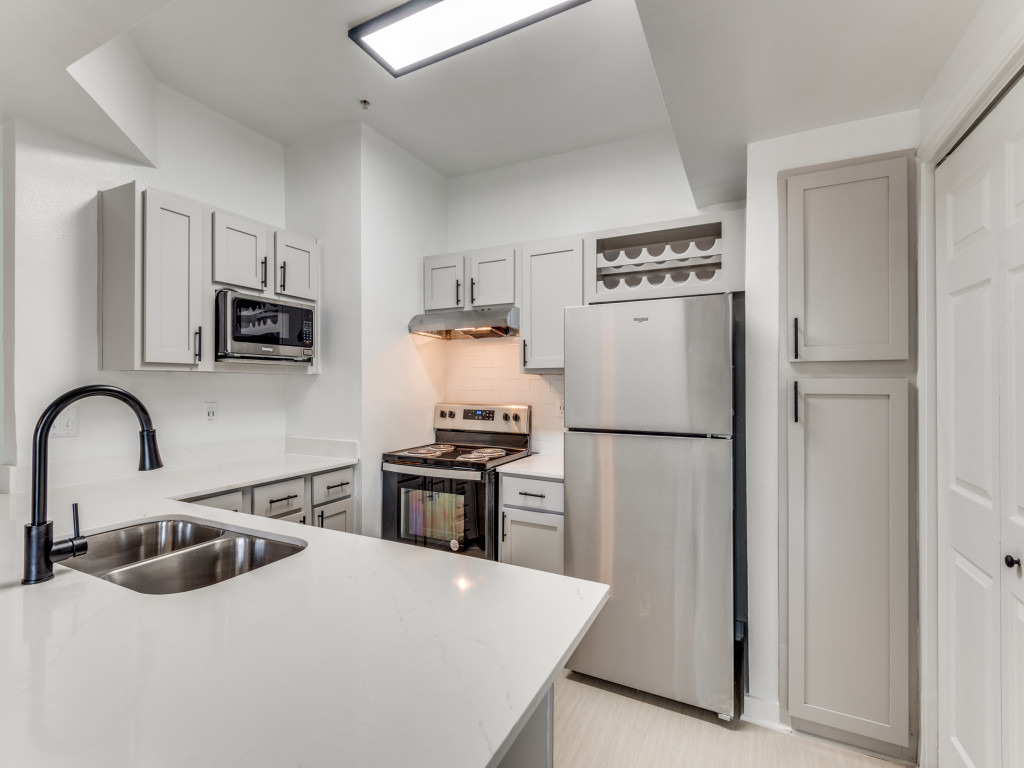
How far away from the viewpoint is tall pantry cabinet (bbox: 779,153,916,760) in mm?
1785

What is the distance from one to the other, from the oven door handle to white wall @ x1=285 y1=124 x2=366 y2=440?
0.92 feet

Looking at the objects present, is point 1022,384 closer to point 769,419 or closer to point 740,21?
point 769,419

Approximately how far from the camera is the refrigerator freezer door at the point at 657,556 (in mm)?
1979

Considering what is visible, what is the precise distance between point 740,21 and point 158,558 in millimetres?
2162

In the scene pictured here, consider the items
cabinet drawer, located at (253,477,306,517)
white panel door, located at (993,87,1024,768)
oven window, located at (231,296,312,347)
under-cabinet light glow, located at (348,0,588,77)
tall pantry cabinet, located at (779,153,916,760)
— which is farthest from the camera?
oven window, located at (231,296,312,347)

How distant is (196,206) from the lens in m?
2.36

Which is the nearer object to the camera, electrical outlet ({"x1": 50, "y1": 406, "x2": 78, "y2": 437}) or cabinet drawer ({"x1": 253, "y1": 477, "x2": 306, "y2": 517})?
electrical outlet ({"x1": 50, "y1": 406, "x2": 78, "y2": 437})

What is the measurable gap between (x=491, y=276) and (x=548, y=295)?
415 mm

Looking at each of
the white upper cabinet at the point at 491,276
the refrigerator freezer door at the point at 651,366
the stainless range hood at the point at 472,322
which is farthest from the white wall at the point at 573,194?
the refrigerator freezer door at the point at 651,366

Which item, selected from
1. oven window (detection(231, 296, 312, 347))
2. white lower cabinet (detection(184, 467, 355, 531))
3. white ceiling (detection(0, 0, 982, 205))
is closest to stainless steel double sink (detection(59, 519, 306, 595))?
white lower cabinet (detection(184, 467, 355, 531))

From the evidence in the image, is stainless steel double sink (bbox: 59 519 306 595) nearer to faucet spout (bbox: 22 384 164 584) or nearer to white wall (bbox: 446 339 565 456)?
faucet spout (bbox: 22 384 164 584)

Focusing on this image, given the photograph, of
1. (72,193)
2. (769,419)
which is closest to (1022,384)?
(769,419)

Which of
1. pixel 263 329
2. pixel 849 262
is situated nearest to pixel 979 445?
pixel 849 262

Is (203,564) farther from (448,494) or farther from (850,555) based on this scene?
(850,555)
